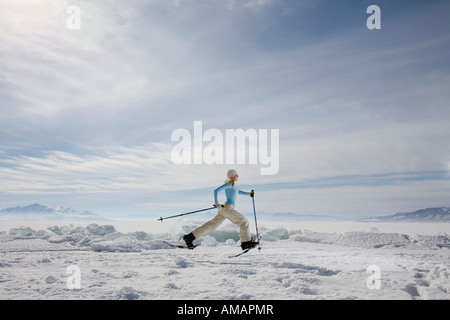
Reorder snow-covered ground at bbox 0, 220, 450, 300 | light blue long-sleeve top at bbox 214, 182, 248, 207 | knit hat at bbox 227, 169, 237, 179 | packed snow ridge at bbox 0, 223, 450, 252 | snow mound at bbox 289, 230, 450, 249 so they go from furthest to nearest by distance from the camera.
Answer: snow mound at bbox 289, 230, 450, 249 → packed snow ridge at bbox 0, 223, 450, 252 → knit hat at bbox 227, 169, 237, 179 → light blue long-sleeve top at bbox 214, 182, 248, 207 → snow-covered ground at bbox 0, 220, 450, 300

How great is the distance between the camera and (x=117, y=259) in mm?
6867

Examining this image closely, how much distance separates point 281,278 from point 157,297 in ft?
6.65

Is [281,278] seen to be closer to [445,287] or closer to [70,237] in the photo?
[445,287]

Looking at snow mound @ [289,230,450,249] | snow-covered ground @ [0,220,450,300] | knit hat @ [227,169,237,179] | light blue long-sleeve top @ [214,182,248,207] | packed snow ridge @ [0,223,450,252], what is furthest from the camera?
snow mound @ [289,230,450,249]

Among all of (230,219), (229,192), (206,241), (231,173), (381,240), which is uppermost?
(231,173)

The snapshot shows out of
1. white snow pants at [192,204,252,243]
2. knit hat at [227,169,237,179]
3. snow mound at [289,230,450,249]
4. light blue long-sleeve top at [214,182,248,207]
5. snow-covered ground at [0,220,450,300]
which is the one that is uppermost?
knit hat at [227,169,237,179]
